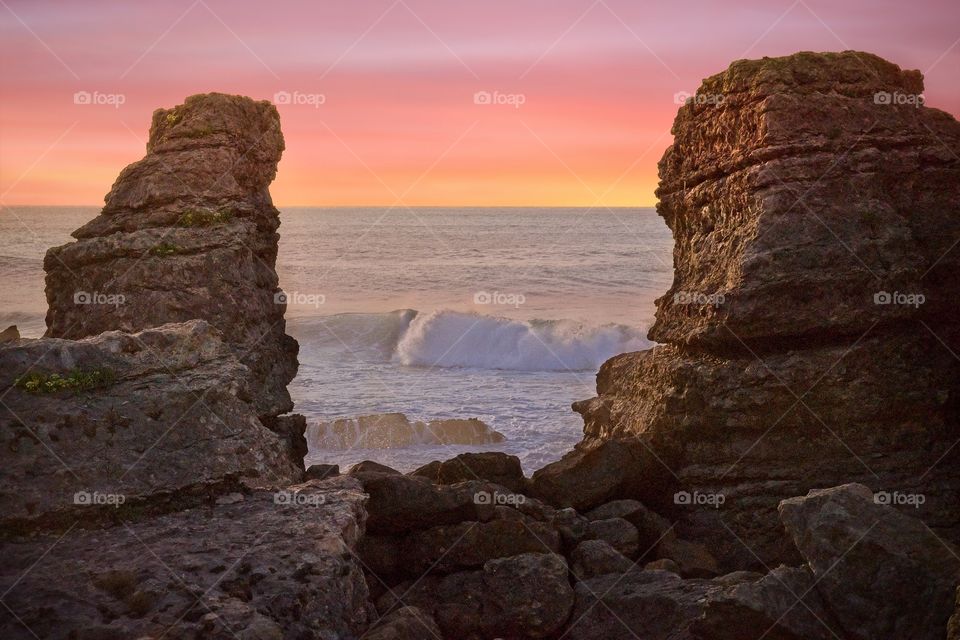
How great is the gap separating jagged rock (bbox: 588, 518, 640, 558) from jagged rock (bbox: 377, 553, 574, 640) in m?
1.76

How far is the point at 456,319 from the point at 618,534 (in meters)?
31.3

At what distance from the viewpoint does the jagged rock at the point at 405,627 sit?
24.2ft

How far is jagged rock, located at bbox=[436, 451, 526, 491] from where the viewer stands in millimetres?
12789

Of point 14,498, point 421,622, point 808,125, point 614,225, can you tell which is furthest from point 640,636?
point 614,225

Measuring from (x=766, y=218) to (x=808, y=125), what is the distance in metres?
1.58

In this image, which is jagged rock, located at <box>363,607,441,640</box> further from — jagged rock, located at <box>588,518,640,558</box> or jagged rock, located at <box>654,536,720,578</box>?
jagged rock, located at <box>654,536,720,578</box>

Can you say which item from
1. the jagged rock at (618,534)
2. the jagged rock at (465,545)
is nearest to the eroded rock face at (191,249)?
the jagged rock at (465,545)

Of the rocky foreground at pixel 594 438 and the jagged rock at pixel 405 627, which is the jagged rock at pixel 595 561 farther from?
the jagged rock at pixel 405 627

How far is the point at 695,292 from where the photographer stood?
13.1m

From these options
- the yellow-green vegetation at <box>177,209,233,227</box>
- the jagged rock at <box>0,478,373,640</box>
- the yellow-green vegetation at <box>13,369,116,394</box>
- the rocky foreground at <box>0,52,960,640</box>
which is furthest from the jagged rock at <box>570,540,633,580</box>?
the yellow-green vegetation at <box>177,209,233,227</box>

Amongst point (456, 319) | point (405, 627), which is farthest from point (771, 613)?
point (456, 319)

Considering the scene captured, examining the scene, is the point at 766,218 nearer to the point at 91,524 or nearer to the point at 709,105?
the point at 709,105

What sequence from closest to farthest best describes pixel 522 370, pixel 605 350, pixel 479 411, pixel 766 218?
pixel 766 218, pixel 479 411, pixel 522 370, pixel 605 350

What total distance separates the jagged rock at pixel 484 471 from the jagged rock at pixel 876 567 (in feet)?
16.3
